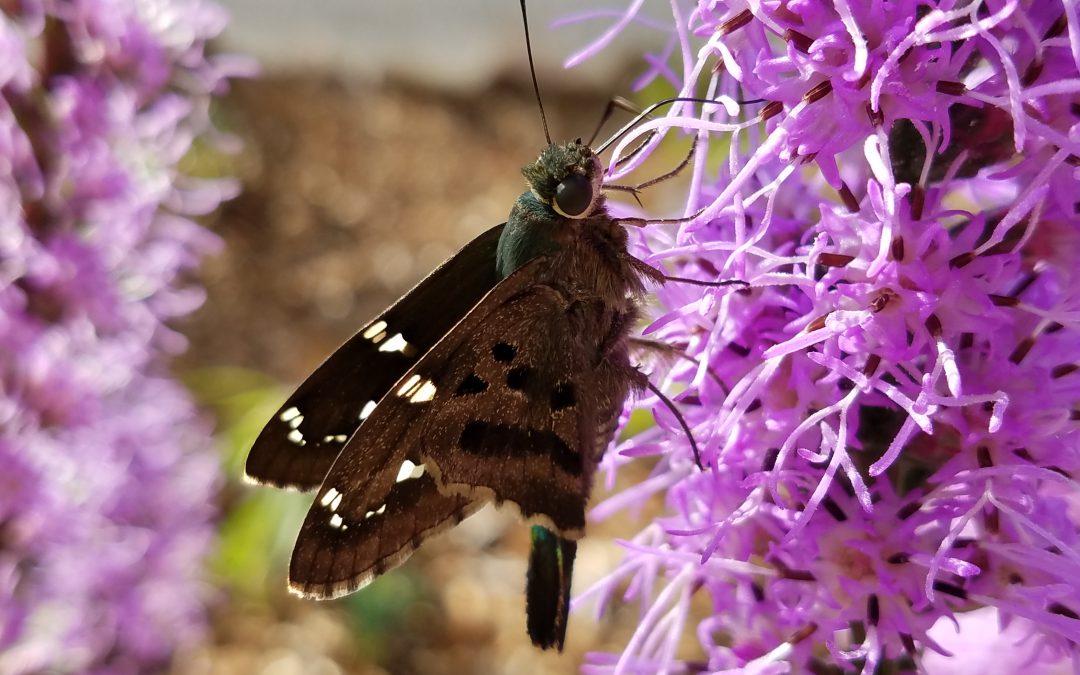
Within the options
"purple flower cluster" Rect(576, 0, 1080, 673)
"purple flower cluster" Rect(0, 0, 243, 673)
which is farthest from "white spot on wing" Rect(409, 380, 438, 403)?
"purple flower cluster" Rect(0, 0, 243, 673)

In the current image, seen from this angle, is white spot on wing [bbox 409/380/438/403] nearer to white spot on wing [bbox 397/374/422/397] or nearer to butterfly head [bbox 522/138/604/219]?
white spot on wing [bbox 397/374/422/397]

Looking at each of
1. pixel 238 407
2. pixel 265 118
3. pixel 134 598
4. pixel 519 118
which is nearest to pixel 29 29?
pixel 134 598

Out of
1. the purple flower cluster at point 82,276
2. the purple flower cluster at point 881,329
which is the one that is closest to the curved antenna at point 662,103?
the purple flower cluster at point 881,329

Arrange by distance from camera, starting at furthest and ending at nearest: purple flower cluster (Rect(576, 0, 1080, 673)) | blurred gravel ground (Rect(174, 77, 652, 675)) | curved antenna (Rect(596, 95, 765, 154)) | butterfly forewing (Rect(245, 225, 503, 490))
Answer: blurred gravel ground (Rect(174, 77, 652, 675))
butterfly forewing (Rect(245, 225, 503, 490))
curved antenna (Rect(596, 95, 765, 154))
purple flower cluster (Rect(576, 0, 1080, 673))

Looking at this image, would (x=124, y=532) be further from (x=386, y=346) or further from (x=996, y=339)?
(x=996, y=339)

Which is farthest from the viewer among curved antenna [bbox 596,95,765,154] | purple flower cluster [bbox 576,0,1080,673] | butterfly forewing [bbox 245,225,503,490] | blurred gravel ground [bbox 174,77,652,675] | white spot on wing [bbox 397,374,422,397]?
blurred gravel ground [bbox 174,77,652,675]

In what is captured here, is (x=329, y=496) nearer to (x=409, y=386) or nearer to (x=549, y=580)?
(x=409, y=386)

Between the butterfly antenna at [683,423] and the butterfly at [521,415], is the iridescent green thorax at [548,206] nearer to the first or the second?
the butterfly at [521,415]

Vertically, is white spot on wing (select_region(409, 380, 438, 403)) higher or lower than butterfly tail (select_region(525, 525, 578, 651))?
higher
